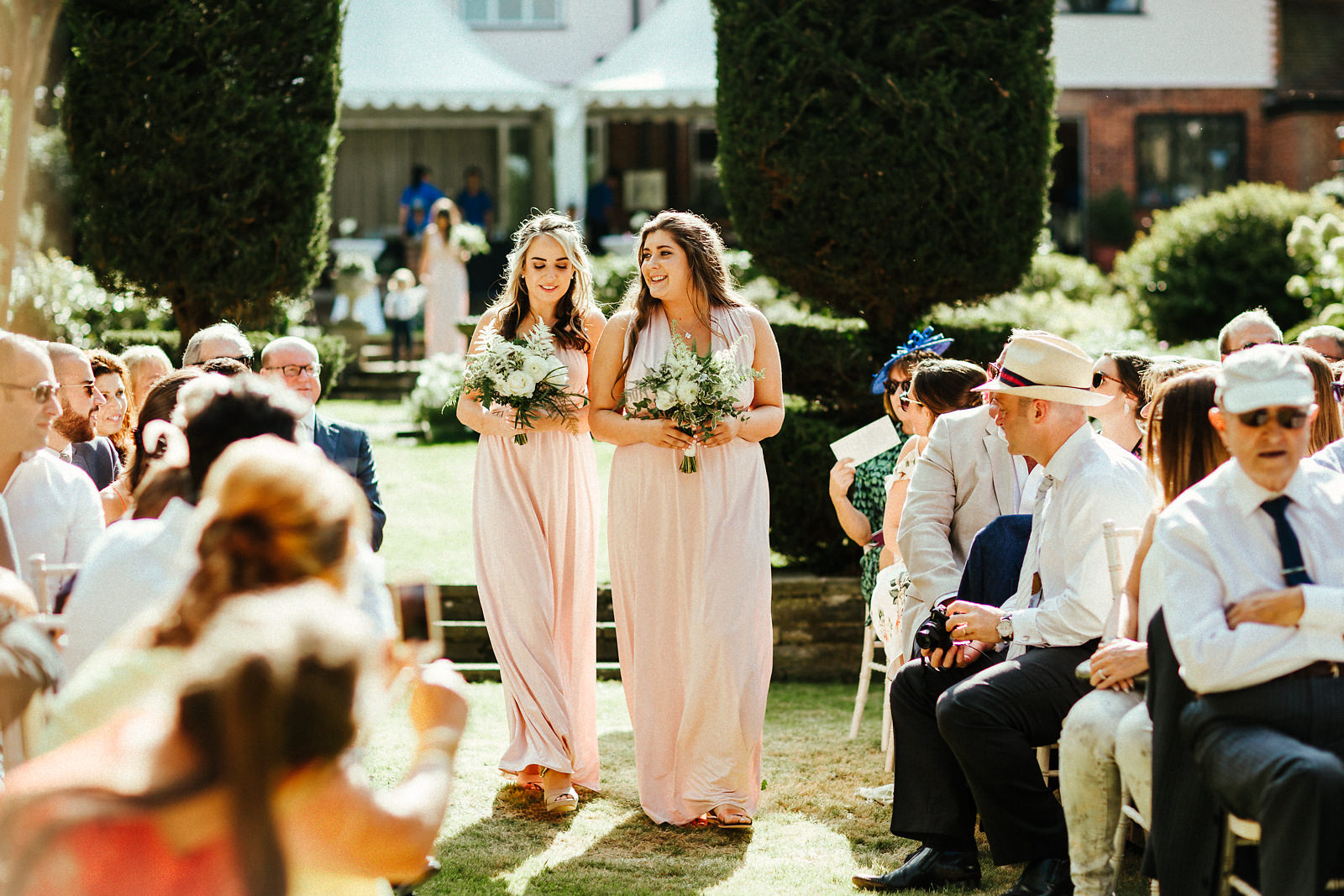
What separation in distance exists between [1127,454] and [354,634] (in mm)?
3486

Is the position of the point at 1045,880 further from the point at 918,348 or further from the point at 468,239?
the point at 468,239

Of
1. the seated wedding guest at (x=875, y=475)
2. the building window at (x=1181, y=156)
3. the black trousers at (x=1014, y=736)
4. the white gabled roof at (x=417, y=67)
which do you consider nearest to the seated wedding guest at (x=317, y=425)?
the seated wedding guest at (x=875, y=475)

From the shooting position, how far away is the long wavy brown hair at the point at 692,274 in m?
5.70

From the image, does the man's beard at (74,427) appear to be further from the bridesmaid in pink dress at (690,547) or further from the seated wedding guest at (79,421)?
the bridesmaid in pink dress at (690,547)

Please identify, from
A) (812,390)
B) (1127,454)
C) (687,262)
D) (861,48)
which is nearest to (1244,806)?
(1127,454)

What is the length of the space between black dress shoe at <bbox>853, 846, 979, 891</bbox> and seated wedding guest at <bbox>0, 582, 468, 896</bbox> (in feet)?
10.0

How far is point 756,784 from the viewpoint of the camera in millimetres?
5613

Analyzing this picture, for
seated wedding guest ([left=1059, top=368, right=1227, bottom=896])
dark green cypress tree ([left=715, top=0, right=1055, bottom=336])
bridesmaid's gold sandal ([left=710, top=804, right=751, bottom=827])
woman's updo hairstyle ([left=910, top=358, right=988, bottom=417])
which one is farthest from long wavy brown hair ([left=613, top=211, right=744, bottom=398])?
dark green cypress tree ([left=715, top=0, right=1055, bottom=336])

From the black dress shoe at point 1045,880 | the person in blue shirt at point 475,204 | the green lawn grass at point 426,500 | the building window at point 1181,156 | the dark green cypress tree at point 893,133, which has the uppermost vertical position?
the building window at point 1181,156

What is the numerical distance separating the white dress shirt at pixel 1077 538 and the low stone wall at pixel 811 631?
368cm

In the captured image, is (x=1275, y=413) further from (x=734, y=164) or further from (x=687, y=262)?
(x=734, y=164)

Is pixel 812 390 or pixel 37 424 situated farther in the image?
pixel 812 390

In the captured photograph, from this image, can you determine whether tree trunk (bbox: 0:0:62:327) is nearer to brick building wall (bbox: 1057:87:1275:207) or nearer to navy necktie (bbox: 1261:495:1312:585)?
navy necktie (bbox: 1261:495:1312:585)

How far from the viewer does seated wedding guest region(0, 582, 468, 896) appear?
6.61 feet
